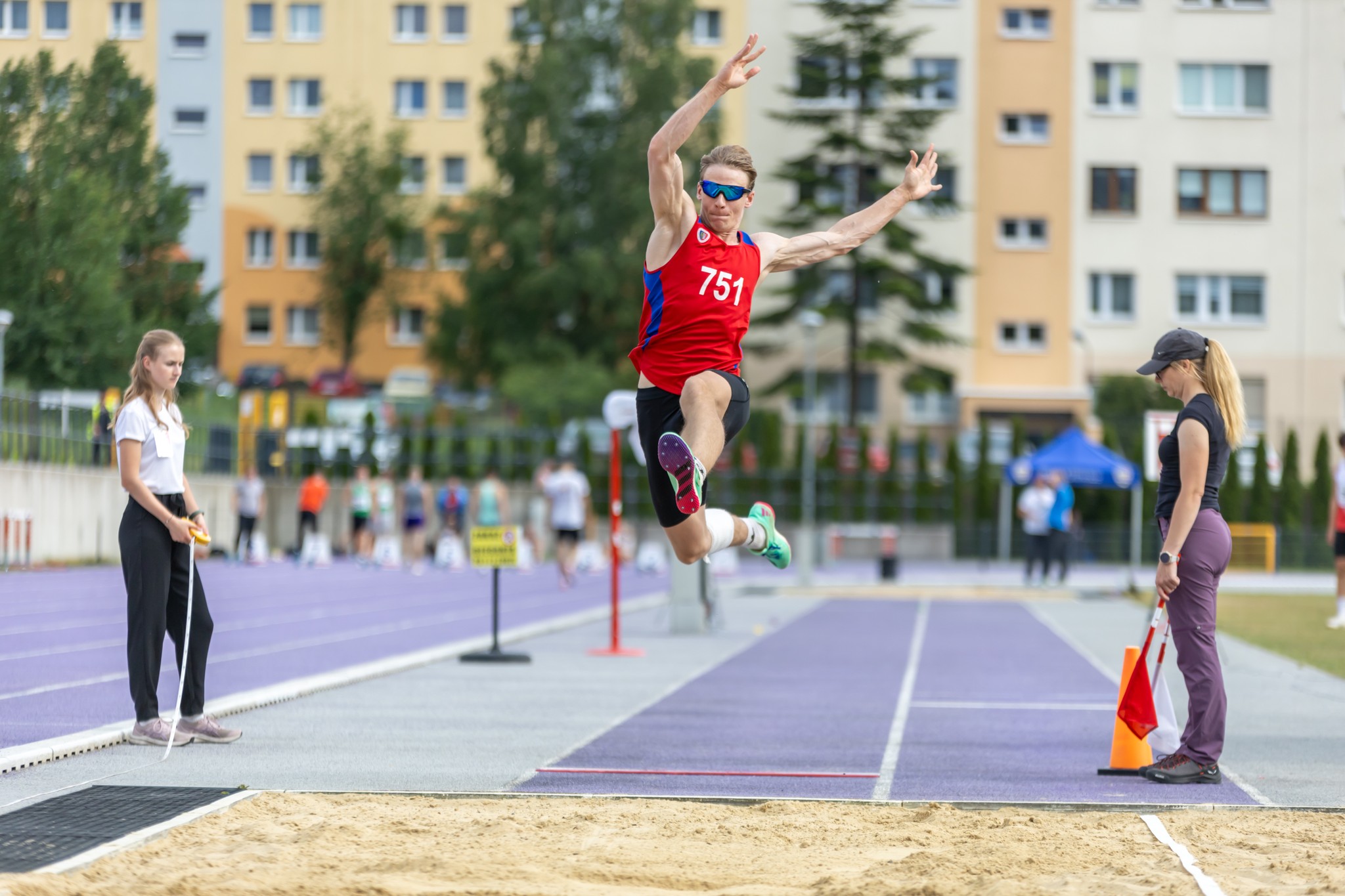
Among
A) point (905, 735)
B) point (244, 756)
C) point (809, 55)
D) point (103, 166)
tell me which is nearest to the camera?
point (244, 756)

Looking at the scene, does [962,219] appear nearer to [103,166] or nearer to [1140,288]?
[1140,288]

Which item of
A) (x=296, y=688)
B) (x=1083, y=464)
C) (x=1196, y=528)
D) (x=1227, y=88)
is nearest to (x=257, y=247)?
(x=1227, y=88)

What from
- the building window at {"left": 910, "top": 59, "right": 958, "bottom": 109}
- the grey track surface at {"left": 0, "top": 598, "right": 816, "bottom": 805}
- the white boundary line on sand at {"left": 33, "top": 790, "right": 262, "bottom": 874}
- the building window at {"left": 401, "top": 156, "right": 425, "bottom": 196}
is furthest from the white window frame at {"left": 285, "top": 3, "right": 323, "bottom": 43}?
the white boundary line on sand at {"left": 33, "top": 790, "right": 262, "bottom": 874}

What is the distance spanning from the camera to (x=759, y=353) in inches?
2092

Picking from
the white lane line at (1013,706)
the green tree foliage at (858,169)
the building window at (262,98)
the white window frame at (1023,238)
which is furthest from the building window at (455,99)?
the white lane line at (1013,706)

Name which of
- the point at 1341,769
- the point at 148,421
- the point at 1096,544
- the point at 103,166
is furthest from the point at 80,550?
the point at 1096,544

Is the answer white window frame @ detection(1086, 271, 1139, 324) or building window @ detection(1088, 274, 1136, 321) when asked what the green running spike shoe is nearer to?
white window frame @ detection(1086, 271, 1139, 324)

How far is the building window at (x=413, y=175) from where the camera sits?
63.0 meters

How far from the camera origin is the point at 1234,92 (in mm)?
53812

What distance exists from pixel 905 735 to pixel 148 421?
4502 millimetres

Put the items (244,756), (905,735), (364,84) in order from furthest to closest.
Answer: (364,84), (905,735), (244,756)

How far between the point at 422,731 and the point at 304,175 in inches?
2218

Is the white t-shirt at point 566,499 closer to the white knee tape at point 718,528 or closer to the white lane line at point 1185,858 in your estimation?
the white knee tape at point 718,528

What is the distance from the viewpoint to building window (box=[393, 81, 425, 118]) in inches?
2458
